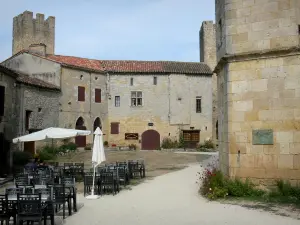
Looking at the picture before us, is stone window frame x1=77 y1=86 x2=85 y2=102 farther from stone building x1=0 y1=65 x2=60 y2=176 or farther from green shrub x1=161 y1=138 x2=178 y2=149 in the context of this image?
green shrub x1=161 y1=138 x2=178 y2=149

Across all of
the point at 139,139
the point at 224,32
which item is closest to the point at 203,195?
the point at 224,32

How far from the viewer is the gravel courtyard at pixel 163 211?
21.3 ft

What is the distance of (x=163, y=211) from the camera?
7484 millimetres

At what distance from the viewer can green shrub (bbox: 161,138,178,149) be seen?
3038 cm

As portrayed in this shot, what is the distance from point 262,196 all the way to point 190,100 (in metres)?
23.5

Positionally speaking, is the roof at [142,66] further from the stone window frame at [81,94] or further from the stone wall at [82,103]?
the stone window frame at [81,94]

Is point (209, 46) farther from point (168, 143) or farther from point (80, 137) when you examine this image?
point (80, 137)

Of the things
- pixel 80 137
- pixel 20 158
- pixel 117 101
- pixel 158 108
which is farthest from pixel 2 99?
pixel 158 108

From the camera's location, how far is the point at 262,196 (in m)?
8.29

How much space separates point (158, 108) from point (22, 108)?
525 inches

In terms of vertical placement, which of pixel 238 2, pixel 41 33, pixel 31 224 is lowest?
pixel 31 224

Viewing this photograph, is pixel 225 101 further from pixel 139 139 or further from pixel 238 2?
pixel 139 139

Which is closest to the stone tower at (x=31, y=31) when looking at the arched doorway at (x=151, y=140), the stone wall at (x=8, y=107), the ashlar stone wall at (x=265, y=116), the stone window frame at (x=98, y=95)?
the stone window frame at (x=98, y=95)

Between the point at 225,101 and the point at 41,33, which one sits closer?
the point at 225,101
